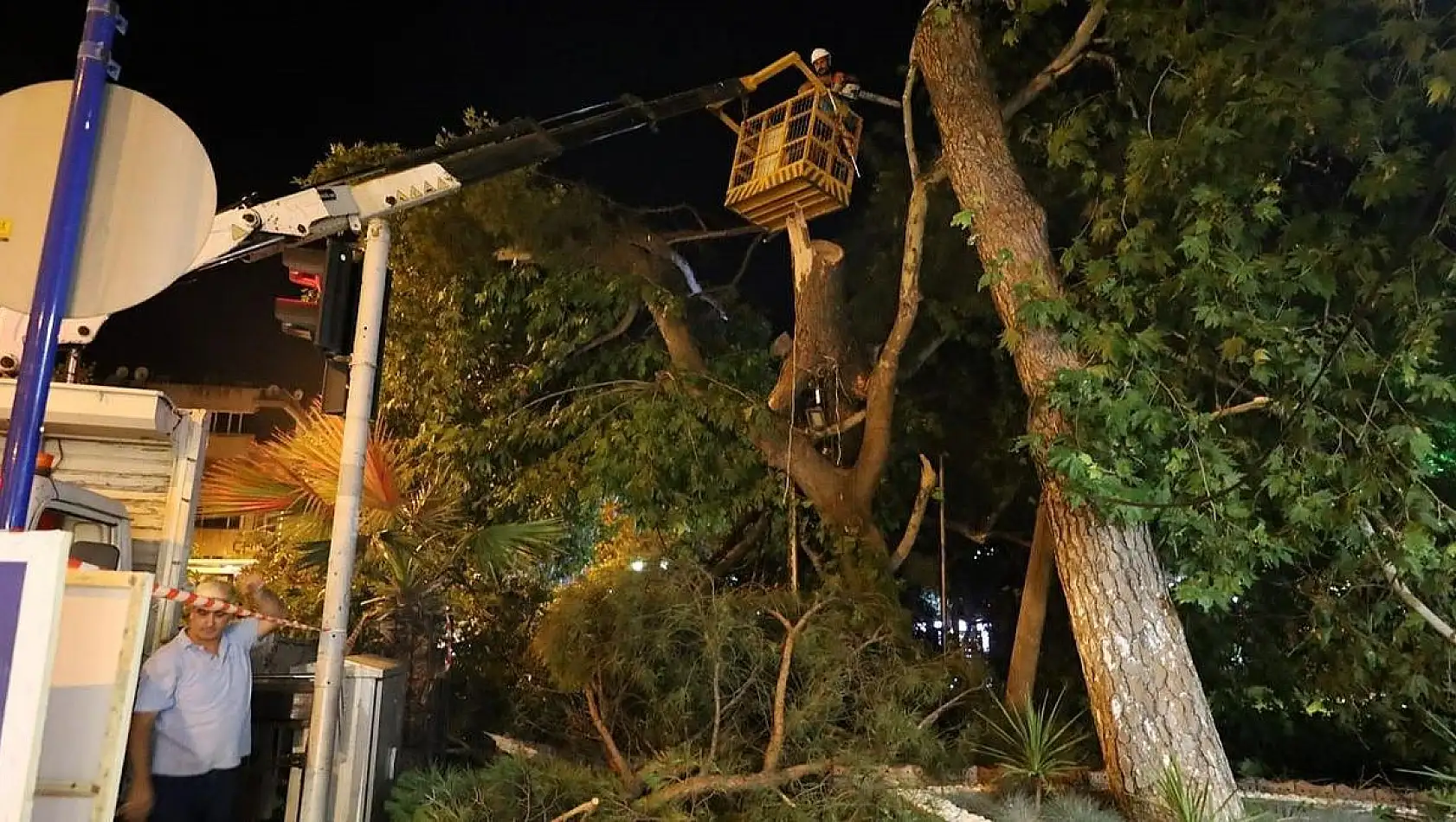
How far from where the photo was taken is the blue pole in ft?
6.93

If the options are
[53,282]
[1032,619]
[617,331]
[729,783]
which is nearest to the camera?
[53,282]

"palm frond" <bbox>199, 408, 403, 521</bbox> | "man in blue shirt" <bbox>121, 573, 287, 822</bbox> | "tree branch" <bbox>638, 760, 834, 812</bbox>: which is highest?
"palm frond" <bbox>199, 408, 403, 521</bbox>

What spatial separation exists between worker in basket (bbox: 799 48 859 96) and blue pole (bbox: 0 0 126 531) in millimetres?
7426

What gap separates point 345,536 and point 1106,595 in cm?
522

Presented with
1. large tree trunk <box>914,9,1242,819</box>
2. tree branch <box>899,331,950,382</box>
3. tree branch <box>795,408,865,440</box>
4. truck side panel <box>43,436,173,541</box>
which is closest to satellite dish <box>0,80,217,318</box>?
truck side panel <box>43,436,173,541</box>

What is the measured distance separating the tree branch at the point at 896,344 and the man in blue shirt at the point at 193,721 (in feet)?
20.5

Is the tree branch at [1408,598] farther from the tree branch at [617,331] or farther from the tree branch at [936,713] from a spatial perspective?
the tree branch at [617,331]

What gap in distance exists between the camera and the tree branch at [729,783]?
18.1ft

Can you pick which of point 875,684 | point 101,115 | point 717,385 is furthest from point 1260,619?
point 101,115

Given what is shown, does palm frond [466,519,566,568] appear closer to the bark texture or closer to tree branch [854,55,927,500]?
the bark texture

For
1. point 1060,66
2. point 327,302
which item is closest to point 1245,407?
point 1060,66

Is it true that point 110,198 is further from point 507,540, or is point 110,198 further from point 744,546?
point 744,546

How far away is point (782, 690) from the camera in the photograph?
621cm

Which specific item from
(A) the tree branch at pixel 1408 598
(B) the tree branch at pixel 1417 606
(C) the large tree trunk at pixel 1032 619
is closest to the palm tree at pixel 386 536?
(C) the large tree trunk at pixel 1032 619
